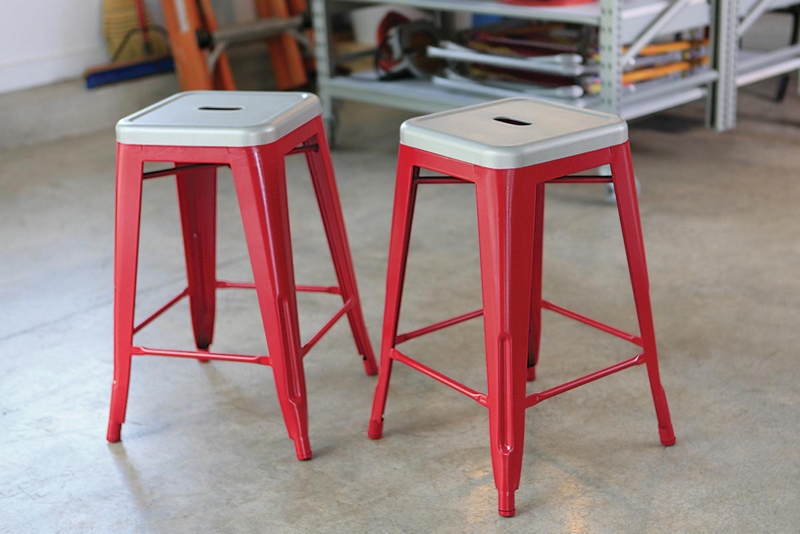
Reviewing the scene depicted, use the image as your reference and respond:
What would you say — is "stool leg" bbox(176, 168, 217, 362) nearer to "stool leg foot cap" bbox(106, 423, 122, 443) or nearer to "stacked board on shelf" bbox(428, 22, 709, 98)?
"stool leg foot cap" bbox(106, 423, 122, 443)

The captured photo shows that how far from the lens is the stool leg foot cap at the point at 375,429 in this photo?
1.88 m

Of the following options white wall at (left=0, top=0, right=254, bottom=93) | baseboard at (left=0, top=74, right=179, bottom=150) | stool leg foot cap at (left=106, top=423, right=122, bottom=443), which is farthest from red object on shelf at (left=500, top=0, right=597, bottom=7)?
white wall at (left=0, top=0, right=254, bottom=93)

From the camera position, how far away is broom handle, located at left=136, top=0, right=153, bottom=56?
4703mm

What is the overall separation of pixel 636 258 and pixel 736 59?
2310mm

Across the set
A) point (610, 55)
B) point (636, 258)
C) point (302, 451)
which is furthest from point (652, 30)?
point (302, 451)

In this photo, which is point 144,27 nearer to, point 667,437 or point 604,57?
point 604,57

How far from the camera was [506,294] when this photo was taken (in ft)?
4.97

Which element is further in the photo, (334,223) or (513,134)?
(334,223)

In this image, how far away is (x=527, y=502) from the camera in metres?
1.66

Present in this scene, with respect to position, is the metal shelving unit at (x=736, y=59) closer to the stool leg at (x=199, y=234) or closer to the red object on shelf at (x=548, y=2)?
the red object on shelf at (x=548, y=2)

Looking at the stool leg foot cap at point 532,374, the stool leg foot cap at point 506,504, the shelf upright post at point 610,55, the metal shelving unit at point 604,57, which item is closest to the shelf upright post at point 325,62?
the metal shelving unit at point 604,57

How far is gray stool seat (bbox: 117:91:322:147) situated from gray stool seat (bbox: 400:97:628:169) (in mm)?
263

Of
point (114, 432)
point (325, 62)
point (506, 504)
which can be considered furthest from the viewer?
point (325, 62)

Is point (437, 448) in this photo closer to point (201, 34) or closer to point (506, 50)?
point (506, 50)
